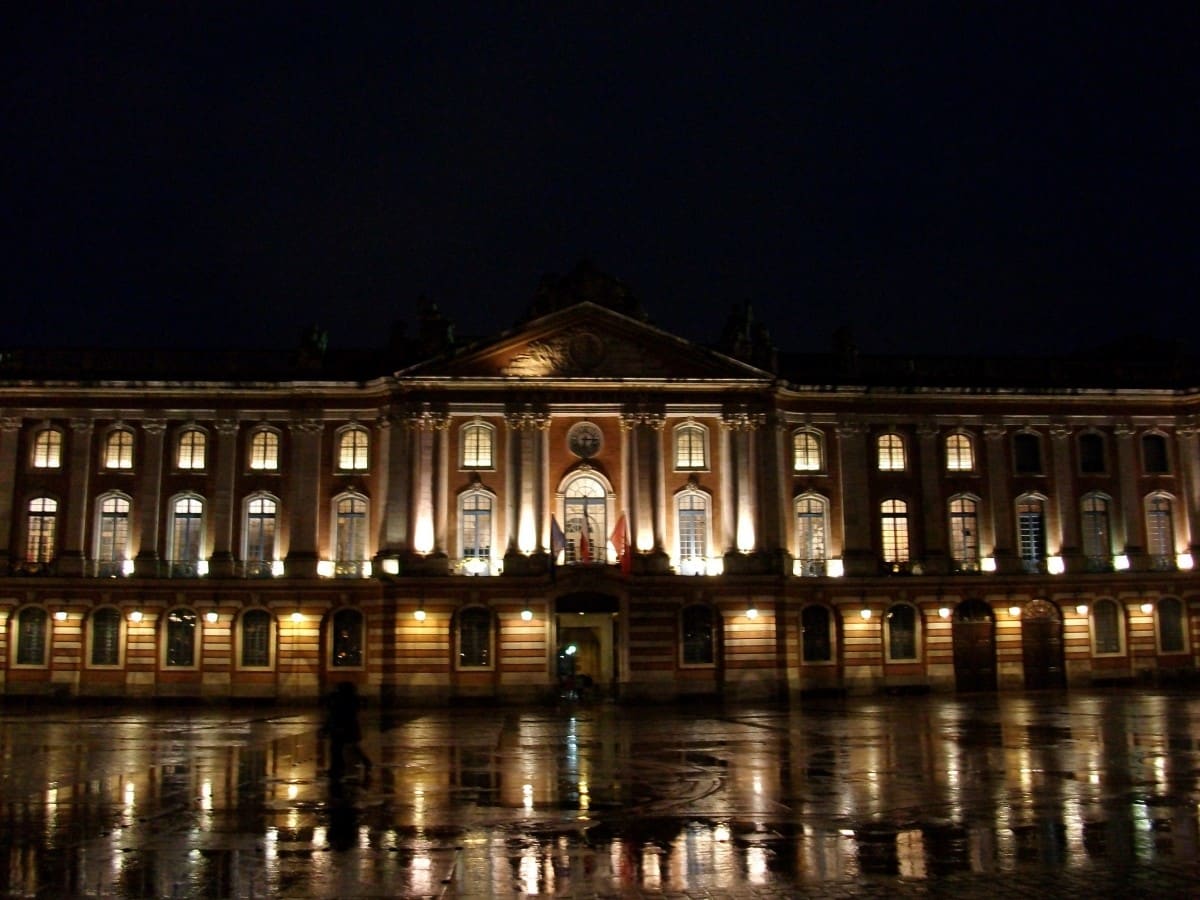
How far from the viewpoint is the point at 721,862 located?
1352cm

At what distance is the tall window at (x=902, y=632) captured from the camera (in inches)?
1921

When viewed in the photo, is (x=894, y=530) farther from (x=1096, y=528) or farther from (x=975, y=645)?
(x=1096, y=528)

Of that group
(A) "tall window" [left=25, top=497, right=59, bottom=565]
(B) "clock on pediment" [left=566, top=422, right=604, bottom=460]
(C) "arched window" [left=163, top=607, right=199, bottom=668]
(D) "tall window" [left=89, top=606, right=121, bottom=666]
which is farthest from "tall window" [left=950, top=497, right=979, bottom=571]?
(A) "tall window" [left=25, top=497, right=59, bottom=565]

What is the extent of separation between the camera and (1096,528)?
50.7 m

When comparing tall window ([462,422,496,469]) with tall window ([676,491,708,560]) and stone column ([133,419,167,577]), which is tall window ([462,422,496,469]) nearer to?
tall window ([676,491,708,560])

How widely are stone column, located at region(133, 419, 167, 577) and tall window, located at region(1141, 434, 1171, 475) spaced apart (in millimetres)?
40905

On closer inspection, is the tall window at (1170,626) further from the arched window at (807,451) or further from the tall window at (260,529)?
the tall window at (260,529)

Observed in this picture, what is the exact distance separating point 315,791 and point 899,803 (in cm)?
933

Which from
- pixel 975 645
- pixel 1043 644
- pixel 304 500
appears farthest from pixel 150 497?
pixel 1043 644

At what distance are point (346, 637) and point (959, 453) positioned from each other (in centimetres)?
2626

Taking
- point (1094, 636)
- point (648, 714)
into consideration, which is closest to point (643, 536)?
point (648, 714)

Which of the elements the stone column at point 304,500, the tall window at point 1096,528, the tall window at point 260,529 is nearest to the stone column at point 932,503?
the tall window at point 1096,528

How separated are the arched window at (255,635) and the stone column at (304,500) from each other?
207 centimetres

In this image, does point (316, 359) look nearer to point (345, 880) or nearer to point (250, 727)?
point (250, 727)
